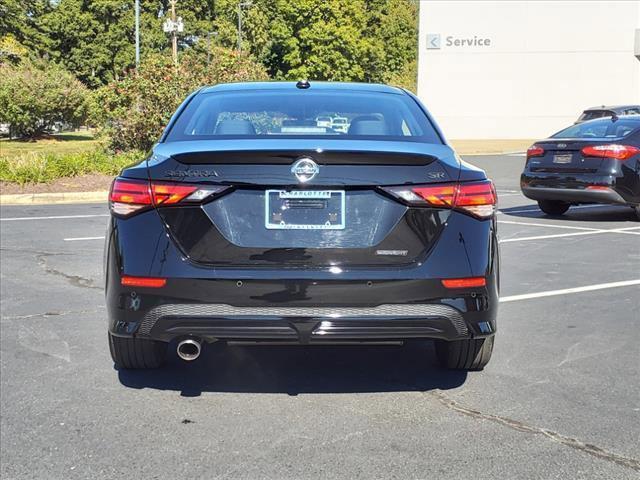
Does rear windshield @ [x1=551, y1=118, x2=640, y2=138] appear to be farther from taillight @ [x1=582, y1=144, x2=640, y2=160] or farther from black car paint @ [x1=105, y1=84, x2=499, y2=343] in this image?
black car paint @ [x1=105, y1=84, x2=499, y2=343]

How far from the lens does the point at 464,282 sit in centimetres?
389

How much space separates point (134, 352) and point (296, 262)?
4.31 feet

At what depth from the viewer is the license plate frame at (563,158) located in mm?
11930

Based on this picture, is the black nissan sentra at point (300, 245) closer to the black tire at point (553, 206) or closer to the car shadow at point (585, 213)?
the car shadow at point (585, 213)

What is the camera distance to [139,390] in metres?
4.56

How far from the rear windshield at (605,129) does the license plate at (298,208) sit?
364 inches

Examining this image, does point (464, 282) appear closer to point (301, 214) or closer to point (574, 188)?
point (301, 214)

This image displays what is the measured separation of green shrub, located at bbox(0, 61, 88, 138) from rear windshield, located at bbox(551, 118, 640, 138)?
26464 millimetres

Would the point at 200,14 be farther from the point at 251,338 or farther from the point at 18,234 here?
the point at 251,338

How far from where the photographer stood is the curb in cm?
1487

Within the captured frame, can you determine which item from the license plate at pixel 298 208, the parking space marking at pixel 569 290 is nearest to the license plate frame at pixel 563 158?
the parking space marking at pixel 569 290

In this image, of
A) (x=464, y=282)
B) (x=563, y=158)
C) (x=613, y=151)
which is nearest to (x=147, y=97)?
(x=563, y=158)

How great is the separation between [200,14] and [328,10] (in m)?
22.2

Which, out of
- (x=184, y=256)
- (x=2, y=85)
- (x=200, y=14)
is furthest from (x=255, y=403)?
(x=200, y=14)
